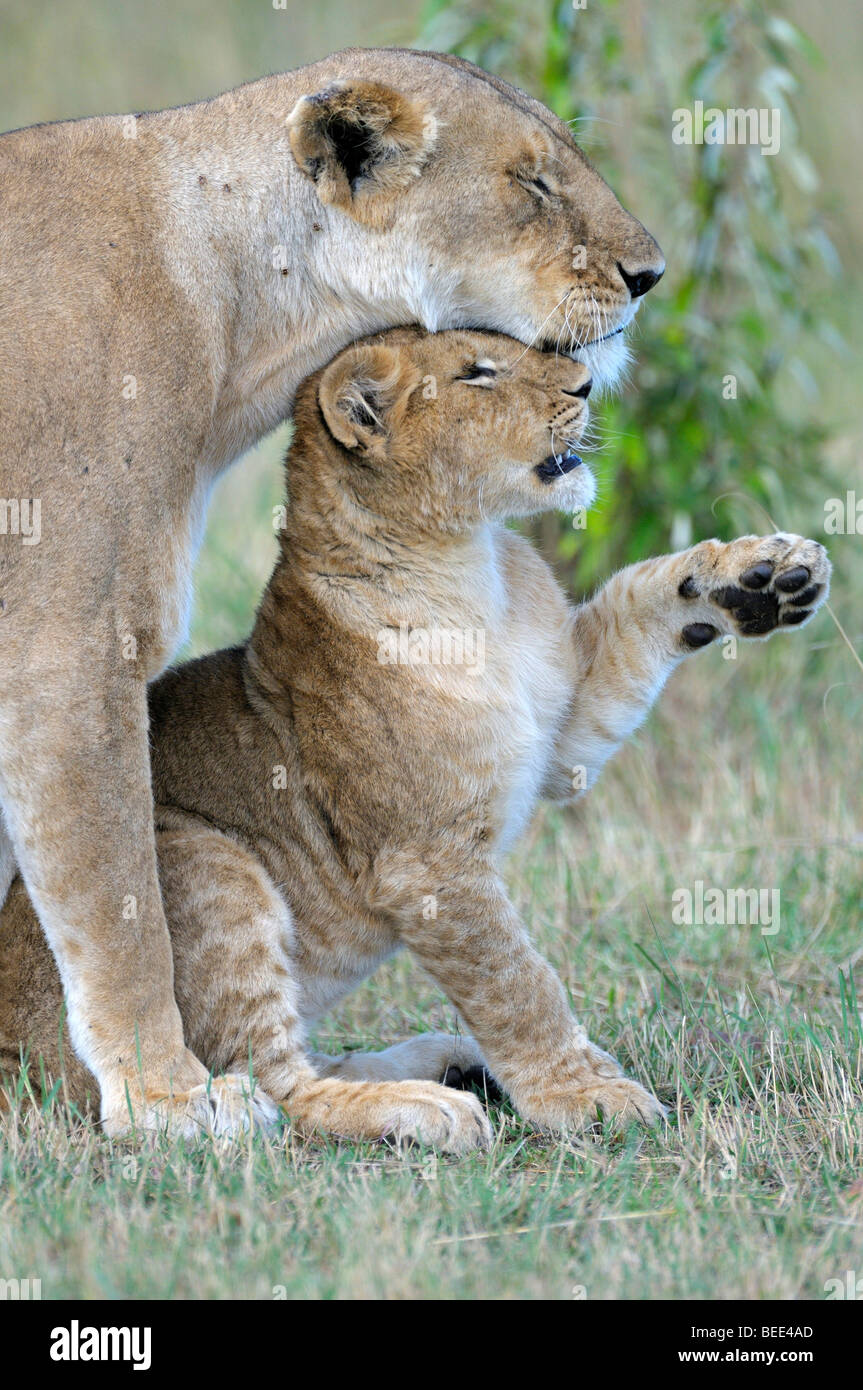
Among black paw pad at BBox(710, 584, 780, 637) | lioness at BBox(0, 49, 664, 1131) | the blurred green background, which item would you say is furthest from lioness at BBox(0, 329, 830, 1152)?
the blurred green background

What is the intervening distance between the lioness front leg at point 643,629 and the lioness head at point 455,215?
0.57m

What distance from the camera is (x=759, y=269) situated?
643 centimetres

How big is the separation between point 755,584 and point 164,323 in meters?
1.36

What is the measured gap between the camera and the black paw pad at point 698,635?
385 cm

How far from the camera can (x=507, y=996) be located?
3453mm

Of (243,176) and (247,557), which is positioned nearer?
(243,176)

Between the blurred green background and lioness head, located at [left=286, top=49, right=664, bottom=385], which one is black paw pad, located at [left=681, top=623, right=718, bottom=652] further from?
the blurred green background

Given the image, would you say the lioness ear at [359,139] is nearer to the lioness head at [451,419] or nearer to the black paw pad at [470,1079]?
the lioness head at [451,419]

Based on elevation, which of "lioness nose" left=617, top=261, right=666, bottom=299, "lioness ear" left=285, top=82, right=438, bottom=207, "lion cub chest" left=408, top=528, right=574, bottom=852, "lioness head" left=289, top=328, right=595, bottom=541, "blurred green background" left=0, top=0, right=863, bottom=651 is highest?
"blurred green background" left=0, top=0, right=863, bottom=651

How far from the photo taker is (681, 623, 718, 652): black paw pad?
3.85 metres

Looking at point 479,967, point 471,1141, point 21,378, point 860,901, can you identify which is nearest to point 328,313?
point 21,378

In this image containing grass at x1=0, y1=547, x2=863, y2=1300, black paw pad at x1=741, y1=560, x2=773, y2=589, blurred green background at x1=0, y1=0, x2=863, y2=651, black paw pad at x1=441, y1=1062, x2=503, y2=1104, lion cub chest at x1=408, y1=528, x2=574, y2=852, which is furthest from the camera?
blurred green background at x1=0, y1=0, x2=863, y2=651

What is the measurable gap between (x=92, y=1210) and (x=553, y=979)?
106cm

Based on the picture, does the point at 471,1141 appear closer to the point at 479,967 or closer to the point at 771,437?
the point at 479,967
